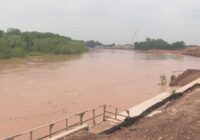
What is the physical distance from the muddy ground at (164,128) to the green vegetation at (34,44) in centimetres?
4960

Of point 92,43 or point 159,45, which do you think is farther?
point 92,43

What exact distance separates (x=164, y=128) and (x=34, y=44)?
65958mm

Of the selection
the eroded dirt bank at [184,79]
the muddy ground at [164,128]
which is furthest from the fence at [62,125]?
the eroded dirt bank at [184,79]

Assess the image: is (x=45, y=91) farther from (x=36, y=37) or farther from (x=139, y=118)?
(x=36, y=37)

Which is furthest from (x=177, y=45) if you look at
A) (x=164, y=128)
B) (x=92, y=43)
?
(x=164, y=128)

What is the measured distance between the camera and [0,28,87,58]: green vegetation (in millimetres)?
61147

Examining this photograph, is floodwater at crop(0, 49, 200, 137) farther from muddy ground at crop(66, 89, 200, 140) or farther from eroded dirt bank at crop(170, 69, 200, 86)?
muddy ground at crop(66, 89, 200, 140)

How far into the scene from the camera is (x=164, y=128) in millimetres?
9844

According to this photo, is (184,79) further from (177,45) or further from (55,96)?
(177,45)

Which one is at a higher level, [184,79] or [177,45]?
[177,45]

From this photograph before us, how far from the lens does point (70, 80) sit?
2925 centimetres

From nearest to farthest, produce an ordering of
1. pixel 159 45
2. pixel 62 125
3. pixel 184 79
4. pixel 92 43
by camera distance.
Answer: pixel 62 125 < pixel 184 79 < pixel 159 45 < pixel 92 43

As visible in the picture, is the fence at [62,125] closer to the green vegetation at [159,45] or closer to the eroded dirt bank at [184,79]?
the eroded dirt bank at [184,79]

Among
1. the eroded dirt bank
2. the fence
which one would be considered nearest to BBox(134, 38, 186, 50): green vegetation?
the eroded dirt bank
